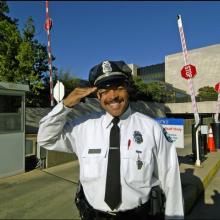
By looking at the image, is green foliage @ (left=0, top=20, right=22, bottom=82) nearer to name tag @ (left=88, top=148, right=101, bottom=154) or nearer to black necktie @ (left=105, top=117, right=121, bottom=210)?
name tag @ (left=88, top=148, right=101, bottom=154)

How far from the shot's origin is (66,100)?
2.04 metres

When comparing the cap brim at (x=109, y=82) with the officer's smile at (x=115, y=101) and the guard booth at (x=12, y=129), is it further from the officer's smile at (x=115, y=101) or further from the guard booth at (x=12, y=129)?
the guard booth at (x=12, y=129)

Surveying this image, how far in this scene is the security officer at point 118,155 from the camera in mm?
2016

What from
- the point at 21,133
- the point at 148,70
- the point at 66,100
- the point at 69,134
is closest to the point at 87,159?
the point at 69,134

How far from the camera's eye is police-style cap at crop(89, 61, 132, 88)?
2105 millimetres

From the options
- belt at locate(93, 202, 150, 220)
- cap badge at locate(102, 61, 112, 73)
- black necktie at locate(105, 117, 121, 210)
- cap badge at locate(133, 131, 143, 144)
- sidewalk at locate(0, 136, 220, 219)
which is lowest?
sidewalk at locate(0, 136, 220, 219)

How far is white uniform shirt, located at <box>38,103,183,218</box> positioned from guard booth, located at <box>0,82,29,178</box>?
4715 millimetres

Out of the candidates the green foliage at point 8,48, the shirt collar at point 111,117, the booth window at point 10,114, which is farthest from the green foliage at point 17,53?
the shirt collar at point 111,117

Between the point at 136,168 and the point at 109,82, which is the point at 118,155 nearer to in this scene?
the point at 136,168

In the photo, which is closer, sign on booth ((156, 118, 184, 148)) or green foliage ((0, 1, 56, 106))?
sign on booth ((156, 118, 184, 148))

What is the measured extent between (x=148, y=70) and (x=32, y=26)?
52.5 m

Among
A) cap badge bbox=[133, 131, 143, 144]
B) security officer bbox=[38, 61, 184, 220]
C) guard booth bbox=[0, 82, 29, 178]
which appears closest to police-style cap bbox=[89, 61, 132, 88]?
security officer bbox=[38, 61, 184, 220]

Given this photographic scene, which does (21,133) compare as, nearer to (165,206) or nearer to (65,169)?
(65,169)

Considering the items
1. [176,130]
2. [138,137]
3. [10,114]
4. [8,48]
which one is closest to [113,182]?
[138,137]
